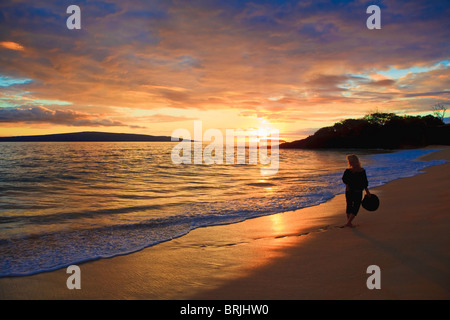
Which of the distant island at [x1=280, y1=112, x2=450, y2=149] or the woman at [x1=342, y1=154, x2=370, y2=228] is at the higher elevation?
the distant island at [x1=280, y1=112, x2=450, y2=149]

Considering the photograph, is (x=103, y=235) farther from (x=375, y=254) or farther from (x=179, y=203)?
(x=375, y=254)

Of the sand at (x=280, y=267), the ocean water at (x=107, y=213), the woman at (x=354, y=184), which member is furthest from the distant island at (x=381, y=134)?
the sand at (x=280, y=267)

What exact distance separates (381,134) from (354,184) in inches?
3620

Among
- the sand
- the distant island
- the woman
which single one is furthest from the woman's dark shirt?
the distant island

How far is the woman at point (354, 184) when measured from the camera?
691cm

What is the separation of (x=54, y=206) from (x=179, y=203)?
4.60m

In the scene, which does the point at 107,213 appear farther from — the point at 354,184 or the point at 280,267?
the point at 354,184

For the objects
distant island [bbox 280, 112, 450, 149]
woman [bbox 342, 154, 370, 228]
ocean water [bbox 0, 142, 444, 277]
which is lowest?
ocean water [bbox 0, 142, 444, 277]

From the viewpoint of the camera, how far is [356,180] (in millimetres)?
6945

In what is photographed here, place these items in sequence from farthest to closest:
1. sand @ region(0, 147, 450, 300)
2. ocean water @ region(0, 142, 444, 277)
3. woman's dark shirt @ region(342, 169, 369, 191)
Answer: woman's dark shirt @ region(342, 169, 369, 191), ocean water @ region(0, 142, 444, 277), sand @ region(0, 147, 450, 300)

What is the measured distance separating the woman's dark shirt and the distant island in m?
A: 83.4

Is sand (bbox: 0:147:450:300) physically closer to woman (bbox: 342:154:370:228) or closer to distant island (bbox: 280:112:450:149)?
woman (bbox: 342:154:370:228)

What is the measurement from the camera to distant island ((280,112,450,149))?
79.7 meters

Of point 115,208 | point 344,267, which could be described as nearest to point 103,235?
point 115,208
